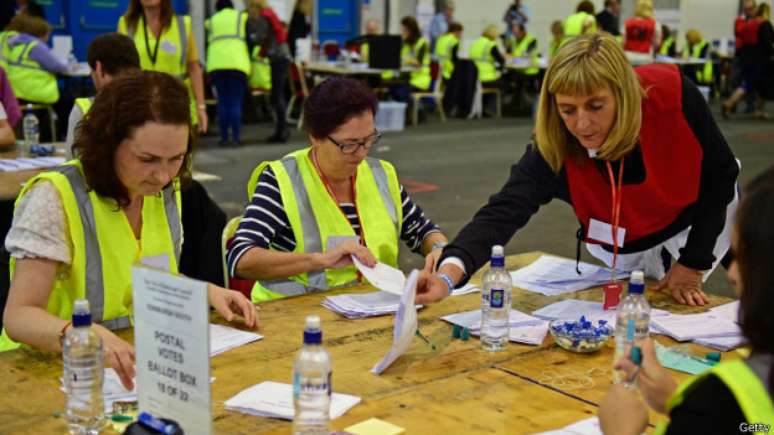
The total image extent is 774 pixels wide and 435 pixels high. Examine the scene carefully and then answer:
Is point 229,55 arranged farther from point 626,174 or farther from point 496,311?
point 496,311

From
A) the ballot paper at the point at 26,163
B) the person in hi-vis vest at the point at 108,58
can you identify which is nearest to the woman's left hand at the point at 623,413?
the person in hi-vis vest at the point at 108,58

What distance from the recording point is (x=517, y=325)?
93.8 inches

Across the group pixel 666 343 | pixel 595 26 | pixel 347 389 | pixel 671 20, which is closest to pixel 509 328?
pixel 666 343

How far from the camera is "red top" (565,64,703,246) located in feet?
8.58

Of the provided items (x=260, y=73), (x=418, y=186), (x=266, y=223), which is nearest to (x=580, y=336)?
(x=266, y=223)

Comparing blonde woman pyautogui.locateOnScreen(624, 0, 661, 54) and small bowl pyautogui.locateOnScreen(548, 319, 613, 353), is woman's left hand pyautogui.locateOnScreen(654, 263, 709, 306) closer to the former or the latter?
small bowl pyautogui.locateOnScreen(548, 319, 613, 353)

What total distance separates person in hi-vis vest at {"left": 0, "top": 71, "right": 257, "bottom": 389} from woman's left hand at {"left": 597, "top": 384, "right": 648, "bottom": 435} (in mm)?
960

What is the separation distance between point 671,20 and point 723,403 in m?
19.3

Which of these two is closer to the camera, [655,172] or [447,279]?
[447,279]

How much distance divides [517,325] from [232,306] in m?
0.74

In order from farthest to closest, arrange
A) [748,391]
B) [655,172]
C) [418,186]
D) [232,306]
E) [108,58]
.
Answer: [418,186] < [108,58] < [655,172] < [232,306] < [748,391]

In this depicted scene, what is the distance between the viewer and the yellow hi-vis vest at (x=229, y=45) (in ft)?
30.4

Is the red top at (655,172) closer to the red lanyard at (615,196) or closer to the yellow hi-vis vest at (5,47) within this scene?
the red lanyard at (615,196)

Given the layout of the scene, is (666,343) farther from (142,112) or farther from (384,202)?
(142,112)
